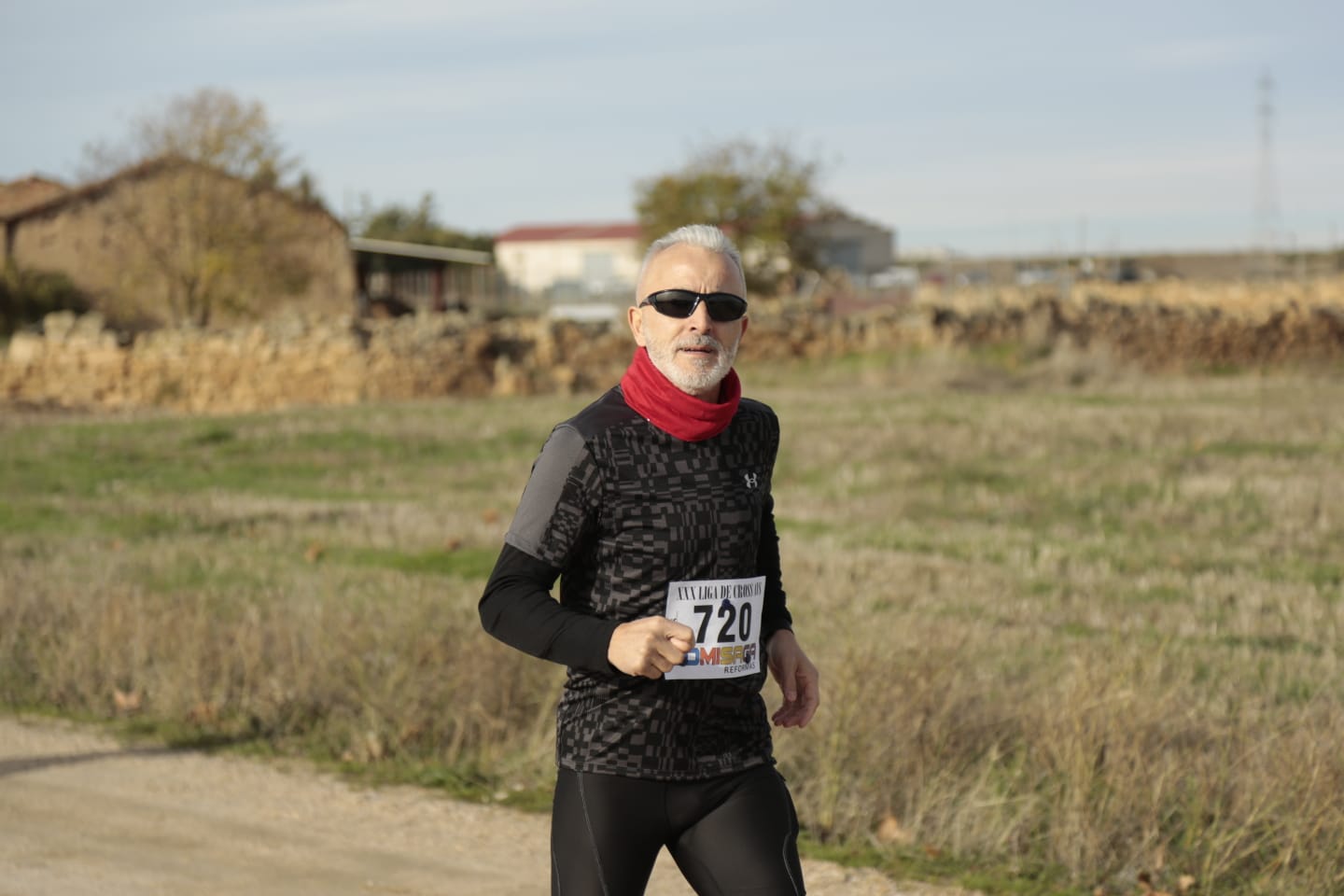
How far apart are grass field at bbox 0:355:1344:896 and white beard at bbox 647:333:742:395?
9.43 feet

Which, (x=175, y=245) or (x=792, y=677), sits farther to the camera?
(x=175, y=245)

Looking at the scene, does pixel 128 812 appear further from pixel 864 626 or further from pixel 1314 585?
pixel 1314 585

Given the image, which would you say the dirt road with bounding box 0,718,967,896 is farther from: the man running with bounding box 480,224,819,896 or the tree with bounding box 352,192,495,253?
the tree with bounding box 352,192,495,253

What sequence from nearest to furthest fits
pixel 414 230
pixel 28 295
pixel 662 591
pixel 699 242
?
pixel 662 591 < pixel 699 242 < pixel 28 295 < pixel 414 230

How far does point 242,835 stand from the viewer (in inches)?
244

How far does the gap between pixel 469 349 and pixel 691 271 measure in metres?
26.4

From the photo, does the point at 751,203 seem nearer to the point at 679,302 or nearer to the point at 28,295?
the point at 28,295

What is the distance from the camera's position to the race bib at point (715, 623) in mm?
3395

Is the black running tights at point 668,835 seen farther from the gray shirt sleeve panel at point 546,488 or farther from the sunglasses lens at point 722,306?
the sunglasses lens at point 722,306

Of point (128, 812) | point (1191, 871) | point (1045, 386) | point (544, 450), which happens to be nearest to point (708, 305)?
point (544, 450)

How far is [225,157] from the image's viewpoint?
37.8m

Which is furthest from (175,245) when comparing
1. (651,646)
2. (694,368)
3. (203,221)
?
(651,646)

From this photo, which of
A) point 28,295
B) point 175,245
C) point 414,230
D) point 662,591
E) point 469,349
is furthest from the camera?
point 414,230

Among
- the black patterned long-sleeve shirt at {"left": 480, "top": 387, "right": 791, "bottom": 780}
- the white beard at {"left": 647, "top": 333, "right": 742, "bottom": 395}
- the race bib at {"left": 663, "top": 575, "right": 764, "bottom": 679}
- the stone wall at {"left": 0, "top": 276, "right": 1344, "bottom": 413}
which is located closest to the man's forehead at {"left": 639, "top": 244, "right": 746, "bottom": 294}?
the white beard at {"left": 647, "top": 333, "right": 742, "bottom": 395}
